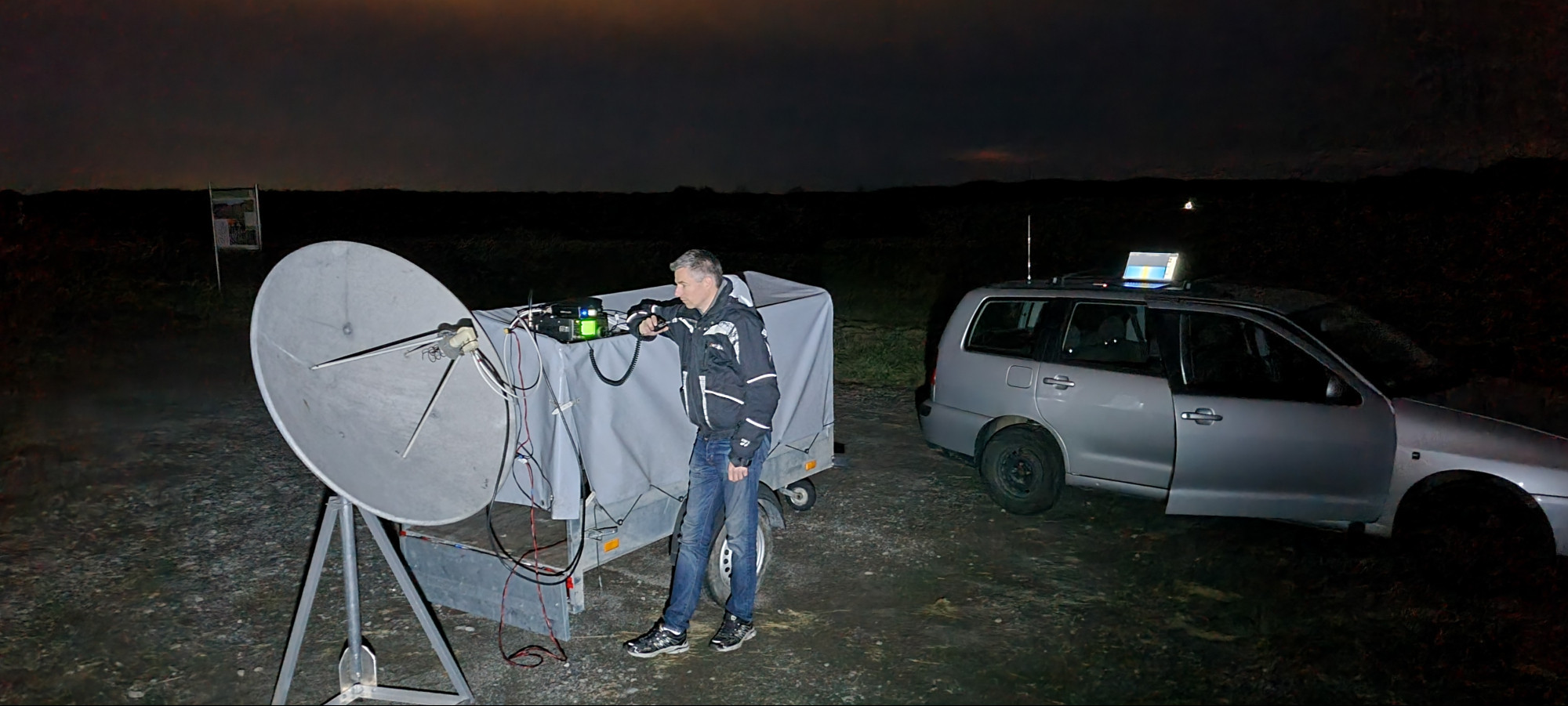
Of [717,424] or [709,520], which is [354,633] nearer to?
[709,520]

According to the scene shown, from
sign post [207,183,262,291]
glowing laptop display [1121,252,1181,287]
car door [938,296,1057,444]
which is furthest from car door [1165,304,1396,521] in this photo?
sign post [207,183,262,291]

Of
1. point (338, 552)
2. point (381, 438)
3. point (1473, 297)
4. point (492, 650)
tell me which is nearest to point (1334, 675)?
point (492, 650)

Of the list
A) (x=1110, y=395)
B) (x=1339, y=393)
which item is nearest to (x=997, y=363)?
(x=1110, y=395)

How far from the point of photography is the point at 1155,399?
677 cm

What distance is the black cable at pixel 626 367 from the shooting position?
5.06m

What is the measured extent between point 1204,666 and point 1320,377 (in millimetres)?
2333

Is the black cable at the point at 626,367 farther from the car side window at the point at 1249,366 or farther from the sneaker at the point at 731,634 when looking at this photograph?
the car side window at the point at 1249,366

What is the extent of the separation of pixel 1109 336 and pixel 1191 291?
680 mm

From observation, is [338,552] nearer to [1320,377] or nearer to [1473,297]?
[1320,377]

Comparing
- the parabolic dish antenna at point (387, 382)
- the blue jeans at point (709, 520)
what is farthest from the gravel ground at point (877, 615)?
the parabolic dish antenna at point (387, 382)

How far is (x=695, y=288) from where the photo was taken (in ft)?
16.1

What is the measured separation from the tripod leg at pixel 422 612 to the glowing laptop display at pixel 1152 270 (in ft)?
18.3

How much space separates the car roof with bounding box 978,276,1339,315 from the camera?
22.5ft

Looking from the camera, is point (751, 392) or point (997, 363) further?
point (997, 363)
